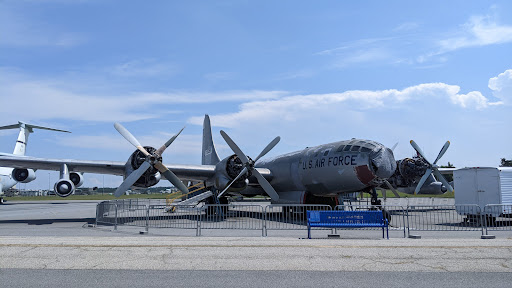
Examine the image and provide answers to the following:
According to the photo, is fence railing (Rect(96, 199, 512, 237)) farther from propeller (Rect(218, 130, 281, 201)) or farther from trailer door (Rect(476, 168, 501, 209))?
propeller (Rect(218, 130, 281, 201))

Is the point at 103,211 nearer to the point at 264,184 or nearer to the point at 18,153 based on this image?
the point at 264,184

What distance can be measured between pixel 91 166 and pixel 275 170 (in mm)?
11720

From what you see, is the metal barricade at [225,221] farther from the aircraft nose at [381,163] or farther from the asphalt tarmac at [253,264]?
the aircraft nose at [381,163]

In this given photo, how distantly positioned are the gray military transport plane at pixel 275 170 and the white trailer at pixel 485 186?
3775 millimetres

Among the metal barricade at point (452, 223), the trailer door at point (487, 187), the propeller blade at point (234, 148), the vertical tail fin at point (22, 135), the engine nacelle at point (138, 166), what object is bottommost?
the metal barricade at point (452, 223)

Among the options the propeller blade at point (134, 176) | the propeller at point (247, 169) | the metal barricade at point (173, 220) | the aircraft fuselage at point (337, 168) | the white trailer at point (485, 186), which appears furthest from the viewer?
the propeller at point (247, 169)

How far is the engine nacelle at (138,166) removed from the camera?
74.3 ft

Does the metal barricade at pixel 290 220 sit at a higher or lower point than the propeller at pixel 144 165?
lower

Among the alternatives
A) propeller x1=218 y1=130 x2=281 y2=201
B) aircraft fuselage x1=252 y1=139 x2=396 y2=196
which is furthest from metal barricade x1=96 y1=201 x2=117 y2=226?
aircraft fuselage x1=252 y1=139 x2=396 y2=196

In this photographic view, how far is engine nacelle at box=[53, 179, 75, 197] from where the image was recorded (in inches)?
936

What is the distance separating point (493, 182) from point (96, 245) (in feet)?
62.4

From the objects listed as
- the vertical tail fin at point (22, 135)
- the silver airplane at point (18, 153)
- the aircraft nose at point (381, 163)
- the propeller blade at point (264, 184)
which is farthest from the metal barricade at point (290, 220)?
the vertical tail fin at point (22, 135)

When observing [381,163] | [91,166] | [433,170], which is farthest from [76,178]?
[433,170]

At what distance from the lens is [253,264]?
8695 millimetres
